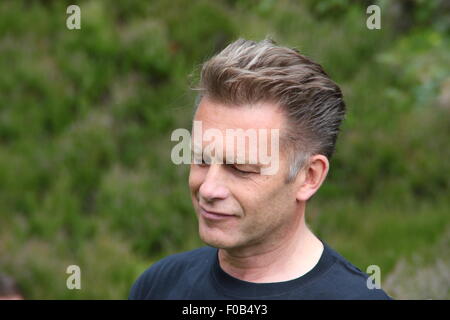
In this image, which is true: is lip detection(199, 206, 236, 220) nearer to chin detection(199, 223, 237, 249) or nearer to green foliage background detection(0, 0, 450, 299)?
chin detection(199, 223, 237, 249)

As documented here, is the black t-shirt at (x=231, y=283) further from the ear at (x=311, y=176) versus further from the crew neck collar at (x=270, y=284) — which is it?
the ear at (x=311, y=176)

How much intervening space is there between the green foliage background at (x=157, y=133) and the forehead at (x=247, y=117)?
2802 millimetres

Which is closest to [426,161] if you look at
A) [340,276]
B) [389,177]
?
[389,177]

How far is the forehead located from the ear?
0.52 ft

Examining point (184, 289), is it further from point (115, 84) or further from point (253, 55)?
point (115, 84)

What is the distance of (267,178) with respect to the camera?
2135 mm

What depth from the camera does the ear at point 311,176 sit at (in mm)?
2207

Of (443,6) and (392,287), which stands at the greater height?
(443,6)

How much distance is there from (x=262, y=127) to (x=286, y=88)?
13 centimetres

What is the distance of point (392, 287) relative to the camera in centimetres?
477

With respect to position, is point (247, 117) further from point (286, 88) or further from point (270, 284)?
point (270, 284)

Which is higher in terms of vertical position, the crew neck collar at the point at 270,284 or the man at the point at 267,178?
the man at the point at 267,178

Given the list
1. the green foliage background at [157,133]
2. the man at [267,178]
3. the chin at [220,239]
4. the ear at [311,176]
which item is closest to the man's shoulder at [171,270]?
the man at [267,178]

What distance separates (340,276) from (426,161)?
14.5ft
